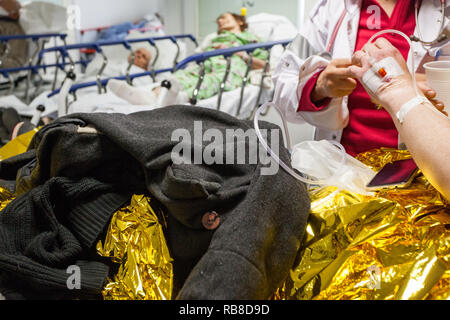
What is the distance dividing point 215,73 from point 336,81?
2102 millimetres

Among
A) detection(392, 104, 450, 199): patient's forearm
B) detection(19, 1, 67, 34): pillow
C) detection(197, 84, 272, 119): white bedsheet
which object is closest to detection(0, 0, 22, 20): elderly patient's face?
detection(19, 1, 67, 34): pillow

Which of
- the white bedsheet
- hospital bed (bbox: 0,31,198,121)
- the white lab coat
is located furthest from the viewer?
the white bedsheet

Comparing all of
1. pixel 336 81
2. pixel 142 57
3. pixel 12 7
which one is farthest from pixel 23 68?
pixel 336 81

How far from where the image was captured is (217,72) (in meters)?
3.07

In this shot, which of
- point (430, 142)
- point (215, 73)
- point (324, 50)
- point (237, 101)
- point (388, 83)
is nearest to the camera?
point (430, 142)

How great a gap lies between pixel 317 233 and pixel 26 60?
11.2 feet

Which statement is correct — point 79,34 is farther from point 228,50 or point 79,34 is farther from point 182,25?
point 228,50

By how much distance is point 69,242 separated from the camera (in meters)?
0.74

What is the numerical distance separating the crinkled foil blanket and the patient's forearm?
8cm

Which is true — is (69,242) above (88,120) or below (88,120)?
below

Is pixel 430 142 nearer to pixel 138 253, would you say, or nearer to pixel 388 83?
pixel 388 83

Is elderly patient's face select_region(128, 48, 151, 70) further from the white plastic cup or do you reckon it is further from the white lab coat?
the white plastic cup

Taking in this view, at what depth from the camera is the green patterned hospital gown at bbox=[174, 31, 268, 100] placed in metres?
2.72
